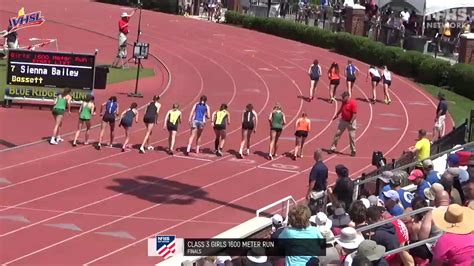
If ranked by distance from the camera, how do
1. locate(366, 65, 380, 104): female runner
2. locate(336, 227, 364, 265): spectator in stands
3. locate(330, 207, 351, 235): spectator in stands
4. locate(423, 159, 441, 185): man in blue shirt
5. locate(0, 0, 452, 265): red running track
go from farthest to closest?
1. locate(366, 65, 380, 104): female runner
2. locate(0, 0, 452, 265): red running track
3. locate(423, 159, 441, 185): man in blue shirt
4. locate(330, 207, 351, 235): spectator in stands
5. locate(336, 227, 364, 265): spectator in stands

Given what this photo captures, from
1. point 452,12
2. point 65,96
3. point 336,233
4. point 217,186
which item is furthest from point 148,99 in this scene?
point 336,233

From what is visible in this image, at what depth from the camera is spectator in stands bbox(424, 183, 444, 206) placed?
10609mm

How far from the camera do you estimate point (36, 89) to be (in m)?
28.0

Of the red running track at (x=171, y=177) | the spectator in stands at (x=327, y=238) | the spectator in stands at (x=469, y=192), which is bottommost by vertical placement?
the red running track at (x=171, y=177)

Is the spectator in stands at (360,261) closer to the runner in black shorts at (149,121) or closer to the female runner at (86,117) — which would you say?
the runner in black shorts at (149,121)

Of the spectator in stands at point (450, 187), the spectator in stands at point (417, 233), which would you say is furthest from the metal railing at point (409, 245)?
the spectator in stands at point (450, 187)

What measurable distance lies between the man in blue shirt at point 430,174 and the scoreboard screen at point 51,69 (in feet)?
51.5

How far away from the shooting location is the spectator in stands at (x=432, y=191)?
34.8 feet

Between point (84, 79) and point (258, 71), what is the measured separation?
11045 mm

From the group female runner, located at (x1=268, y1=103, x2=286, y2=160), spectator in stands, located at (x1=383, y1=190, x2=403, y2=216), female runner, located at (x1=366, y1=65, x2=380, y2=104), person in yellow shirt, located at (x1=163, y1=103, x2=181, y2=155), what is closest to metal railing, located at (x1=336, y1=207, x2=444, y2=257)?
spectator in stands, located at (x1=383, y1=190, x2=403, y2=216)

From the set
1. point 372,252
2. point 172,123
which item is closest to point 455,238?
point 372,252

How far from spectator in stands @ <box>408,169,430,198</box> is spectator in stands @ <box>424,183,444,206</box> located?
34 cm

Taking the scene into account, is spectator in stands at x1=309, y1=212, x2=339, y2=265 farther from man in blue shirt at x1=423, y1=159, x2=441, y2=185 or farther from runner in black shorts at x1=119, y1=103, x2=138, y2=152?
runner in black shorts at x1=119, y1=103, x2=138, y2=152

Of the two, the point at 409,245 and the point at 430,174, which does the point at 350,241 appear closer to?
the point at 409,245
